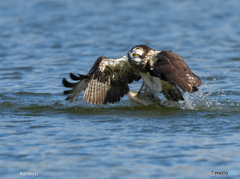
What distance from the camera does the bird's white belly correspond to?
28.4 feet

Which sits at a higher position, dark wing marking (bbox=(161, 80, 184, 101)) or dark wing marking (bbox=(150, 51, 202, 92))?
dark wing marking (bbox=(150, 51, 202, 92))

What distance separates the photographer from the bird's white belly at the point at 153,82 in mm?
8664

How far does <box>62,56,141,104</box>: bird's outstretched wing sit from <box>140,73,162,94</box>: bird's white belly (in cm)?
23

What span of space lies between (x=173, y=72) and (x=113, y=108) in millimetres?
1953

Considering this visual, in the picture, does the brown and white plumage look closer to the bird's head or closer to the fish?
the bird's head

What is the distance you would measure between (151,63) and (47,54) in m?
7.03

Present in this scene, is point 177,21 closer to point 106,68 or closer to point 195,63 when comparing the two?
point 195,63

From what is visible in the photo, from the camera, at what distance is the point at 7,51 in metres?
15.0

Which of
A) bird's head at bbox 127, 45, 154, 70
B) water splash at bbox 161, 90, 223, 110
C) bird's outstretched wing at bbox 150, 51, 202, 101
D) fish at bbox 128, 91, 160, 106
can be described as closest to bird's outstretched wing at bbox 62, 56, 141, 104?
fish at bbox 128, 91, 160, 106

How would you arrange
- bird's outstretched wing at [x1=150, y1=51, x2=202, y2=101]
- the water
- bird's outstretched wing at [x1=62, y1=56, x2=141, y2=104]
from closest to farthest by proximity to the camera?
the water, bird's outstretched wing at [x1=150, y1=51, x2=202, y2=101], bird's outstretched wing at [x1=62, y1=56, x2=141, y2=104]

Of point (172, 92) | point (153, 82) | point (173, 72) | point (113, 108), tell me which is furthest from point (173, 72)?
point (113, 108)

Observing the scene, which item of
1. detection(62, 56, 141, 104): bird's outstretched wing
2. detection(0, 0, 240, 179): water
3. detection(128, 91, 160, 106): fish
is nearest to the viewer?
detection(0, 0, 240, 179): water

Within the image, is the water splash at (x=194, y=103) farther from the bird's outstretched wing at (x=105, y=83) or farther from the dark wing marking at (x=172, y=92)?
the bird's outstretched wing at (x=105, y=83)

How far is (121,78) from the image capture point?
8961mm
